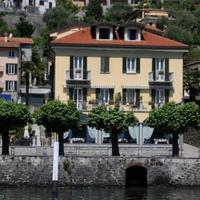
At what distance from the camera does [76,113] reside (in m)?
63.6

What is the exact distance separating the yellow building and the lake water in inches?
782

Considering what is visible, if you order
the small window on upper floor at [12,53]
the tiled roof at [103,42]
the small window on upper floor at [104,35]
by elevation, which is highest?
the small window on upper floor at [104,35]

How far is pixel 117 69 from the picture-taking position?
7962 cm

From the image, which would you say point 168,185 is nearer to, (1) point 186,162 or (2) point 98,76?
(1) point 186,162

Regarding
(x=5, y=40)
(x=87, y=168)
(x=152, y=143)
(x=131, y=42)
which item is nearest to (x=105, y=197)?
(x=87, y=168)

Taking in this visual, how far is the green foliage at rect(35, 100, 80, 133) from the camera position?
62.8 meters

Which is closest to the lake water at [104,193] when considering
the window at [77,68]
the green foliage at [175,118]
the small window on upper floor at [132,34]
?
the green foliage at [175,118]

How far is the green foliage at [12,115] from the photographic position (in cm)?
6234

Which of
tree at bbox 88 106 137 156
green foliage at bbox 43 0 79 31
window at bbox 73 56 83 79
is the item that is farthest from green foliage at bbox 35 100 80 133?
green foliage at bbox 43 0 79 31

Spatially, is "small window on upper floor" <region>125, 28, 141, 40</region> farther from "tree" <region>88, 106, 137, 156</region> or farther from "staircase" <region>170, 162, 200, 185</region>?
"staircase" <region>170, 162, 200, 185</region>

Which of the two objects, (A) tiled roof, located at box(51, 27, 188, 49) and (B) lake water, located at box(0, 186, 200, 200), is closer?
(B) lake water, located at box(0, 186, 200, 200)

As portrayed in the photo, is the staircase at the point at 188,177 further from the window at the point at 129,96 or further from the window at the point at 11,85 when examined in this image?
the window at the point at 11,85

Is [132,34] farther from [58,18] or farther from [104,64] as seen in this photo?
[58,18]

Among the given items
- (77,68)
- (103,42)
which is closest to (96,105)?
(77,68)
